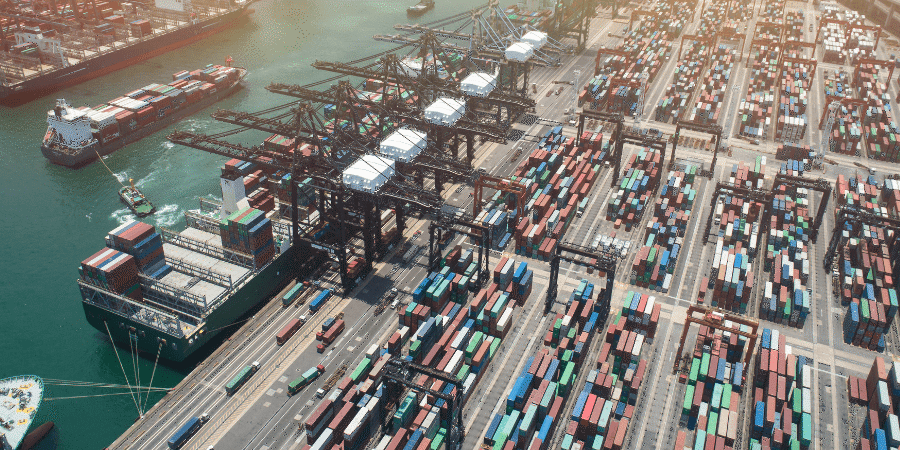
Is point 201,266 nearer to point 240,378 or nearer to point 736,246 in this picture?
point 240,378

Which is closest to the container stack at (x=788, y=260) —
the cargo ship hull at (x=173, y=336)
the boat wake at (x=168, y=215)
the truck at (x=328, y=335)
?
the truck at (x=328, y=335)

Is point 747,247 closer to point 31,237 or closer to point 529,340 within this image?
point 529,340

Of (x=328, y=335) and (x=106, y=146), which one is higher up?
(x=106, y=146)

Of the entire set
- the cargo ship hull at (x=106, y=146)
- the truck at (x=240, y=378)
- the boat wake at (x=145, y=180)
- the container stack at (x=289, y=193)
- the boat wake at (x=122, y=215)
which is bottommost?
the boat wake at (x=122, y=215)

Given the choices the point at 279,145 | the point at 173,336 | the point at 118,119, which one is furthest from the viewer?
the point at 118,119

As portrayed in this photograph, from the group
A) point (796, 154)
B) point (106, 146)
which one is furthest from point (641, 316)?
point (106, 146)

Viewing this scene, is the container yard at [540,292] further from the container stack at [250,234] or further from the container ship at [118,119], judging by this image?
the container ship at [118,119]
